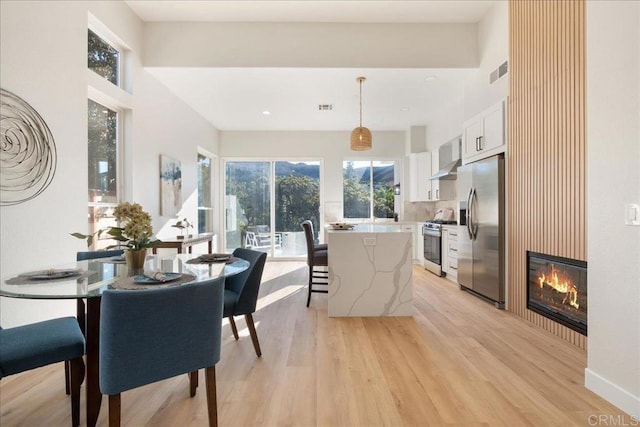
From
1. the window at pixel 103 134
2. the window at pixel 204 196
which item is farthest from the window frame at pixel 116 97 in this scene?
the window at pixel 204 196

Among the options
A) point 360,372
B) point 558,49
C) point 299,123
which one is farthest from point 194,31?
point 360,372

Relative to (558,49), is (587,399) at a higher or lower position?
lower

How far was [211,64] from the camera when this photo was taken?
4.16 meters

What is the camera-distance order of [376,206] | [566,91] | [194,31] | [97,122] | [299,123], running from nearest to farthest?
[566,91] → [97,122] → [194,31] → [299,123] → [376,206]

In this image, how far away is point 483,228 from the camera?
3.91m

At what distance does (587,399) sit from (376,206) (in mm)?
5673

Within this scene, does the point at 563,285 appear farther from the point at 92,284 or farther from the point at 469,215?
the point at 92,284

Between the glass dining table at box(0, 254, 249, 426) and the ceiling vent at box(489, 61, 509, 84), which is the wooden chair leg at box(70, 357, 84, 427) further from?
the ceiling vent at box(489, 61, 509, 84)

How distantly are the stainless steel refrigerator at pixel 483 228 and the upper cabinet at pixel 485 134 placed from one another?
145 mm

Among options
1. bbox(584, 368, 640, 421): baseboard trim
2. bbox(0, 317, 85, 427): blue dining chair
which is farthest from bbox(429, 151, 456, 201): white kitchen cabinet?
bbox(0, 317, 85, 427): blue dining chair

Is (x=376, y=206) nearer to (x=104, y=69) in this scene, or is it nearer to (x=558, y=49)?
(x=558, y=49)

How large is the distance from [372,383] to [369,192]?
18.4ft

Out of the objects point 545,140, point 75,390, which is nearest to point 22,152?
point 75,390

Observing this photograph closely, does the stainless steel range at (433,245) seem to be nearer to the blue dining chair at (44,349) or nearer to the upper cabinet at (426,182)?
the upper cabinet at (426,182)
